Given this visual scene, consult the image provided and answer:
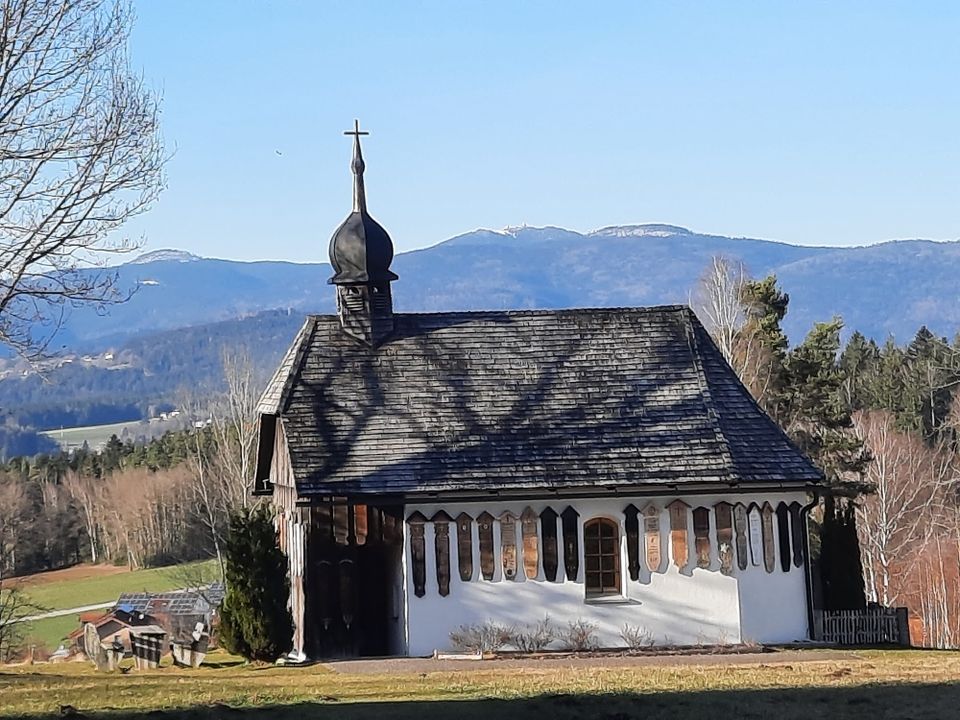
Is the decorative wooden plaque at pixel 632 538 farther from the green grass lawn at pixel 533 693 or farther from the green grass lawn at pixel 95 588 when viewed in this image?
the green grass lawn at pixel 95 588

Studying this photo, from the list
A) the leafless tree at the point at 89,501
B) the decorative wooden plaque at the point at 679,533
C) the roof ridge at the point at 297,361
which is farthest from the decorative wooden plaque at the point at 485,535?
the leafless tree at the point at 89,501

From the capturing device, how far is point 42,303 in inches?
1065

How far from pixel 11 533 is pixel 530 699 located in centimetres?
5202

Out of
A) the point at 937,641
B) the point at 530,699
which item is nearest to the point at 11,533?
the point at 937,641

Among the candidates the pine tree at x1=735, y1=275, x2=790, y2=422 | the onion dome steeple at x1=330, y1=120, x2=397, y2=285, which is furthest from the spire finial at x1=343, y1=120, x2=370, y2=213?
the pine tree at x1=735, y1=275, x2=790, y2=422

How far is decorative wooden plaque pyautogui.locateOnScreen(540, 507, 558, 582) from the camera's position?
1172 inches

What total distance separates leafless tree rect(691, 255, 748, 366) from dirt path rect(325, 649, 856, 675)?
1917 cm

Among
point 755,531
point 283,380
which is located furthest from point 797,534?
point 283,380

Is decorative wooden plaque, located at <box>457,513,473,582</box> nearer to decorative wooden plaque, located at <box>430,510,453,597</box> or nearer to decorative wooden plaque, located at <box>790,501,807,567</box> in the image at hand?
decorative wooden plaque, located at <box>430,510,453,597</box>

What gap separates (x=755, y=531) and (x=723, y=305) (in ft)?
62.6

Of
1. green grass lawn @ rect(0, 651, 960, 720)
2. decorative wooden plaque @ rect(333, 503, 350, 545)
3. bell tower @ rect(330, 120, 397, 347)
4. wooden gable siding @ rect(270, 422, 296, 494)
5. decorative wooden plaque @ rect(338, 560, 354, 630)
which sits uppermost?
bell tower @ rect(330, 120, 397, 347)

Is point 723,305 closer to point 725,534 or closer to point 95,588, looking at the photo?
point 725,534

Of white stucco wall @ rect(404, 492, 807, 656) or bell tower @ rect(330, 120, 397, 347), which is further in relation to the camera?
bell tower @ rect(330, 120, 397, 347)

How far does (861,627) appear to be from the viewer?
3089 cm
